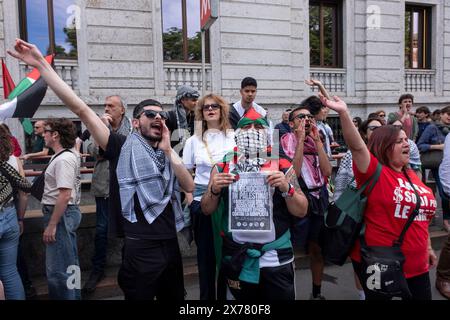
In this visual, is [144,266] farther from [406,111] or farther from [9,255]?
[406,111]

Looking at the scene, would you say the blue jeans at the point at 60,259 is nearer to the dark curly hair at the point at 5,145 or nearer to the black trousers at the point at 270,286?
the dark curly hair at the point at 5,145

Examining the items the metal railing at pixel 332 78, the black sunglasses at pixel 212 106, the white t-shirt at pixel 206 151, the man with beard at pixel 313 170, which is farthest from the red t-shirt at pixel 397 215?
the metal railing at pixel 332 78

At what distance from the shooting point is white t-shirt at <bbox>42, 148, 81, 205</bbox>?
3.34m

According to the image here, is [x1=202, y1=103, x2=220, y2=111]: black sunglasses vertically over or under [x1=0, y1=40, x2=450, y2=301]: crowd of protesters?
over

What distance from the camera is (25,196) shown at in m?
3.61

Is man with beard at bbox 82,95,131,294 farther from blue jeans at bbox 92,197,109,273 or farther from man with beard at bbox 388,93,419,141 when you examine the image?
man with beard at bbox 388,93,419,141

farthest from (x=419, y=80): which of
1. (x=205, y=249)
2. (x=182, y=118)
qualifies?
(x=205, y=249)

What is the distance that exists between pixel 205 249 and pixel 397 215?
1.62 metres

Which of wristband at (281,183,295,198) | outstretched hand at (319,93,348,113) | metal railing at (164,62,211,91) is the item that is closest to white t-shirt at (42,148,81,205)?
wristband at (281,183,295,198)

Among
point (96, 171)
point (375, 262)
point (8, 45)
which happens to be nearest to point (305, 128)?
point (375, 262)

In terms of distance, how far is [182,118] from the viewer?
4.09 meters

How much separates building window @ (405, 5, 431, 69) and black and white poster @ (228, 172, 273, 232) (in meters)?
14.2

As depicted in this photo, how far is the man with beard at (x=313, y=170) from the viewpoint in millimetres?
3707

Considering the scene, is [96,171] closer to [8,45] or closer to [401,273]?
[401,273]
